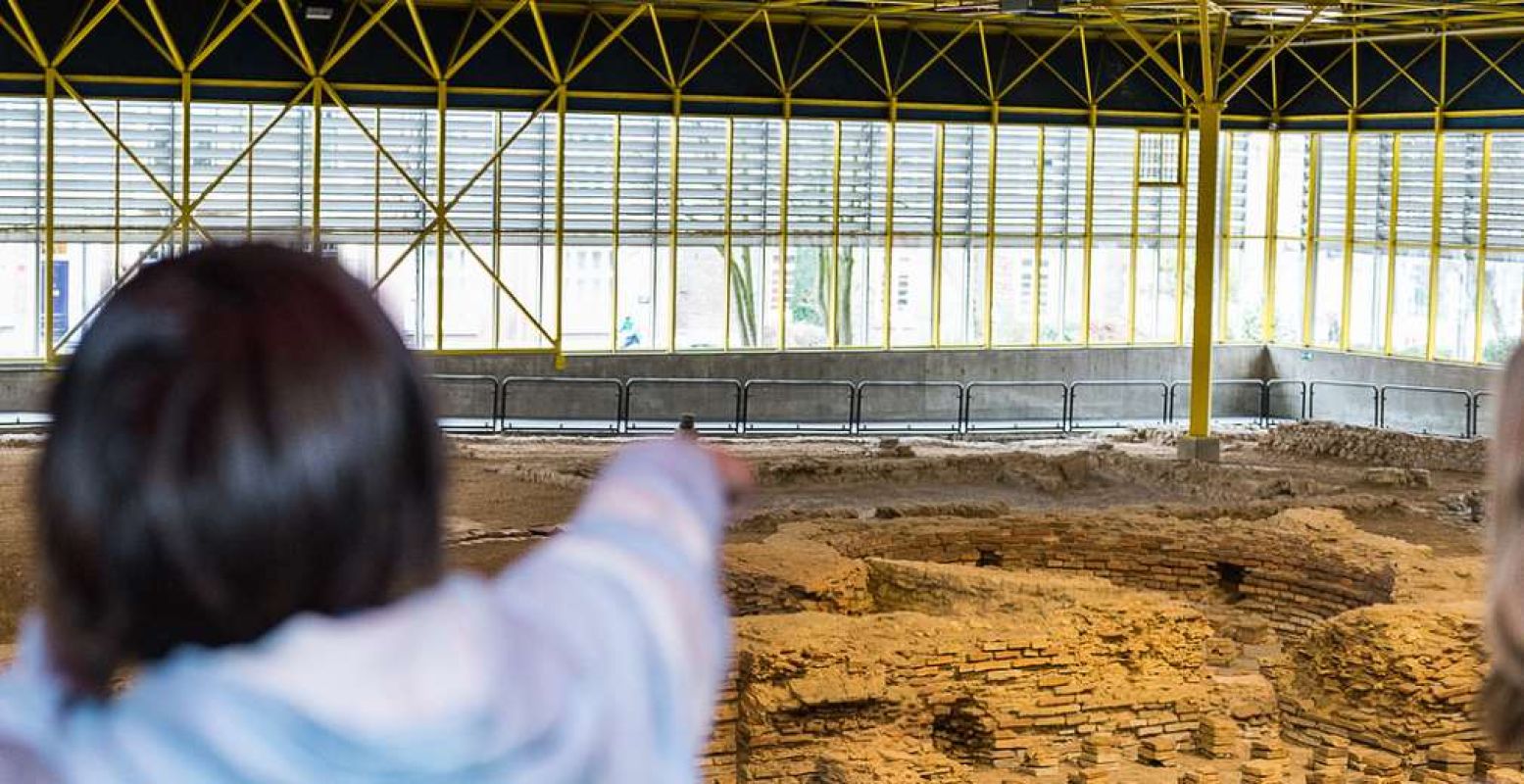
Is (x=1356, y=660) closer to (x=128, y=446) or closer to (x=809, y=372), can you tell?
(x=128, y=446)

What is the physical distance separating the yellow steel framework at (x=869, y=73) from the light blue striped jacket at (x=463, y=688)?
78.0ft

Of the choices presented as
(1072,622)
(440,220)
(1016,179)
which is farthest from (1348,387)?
(1072,622)

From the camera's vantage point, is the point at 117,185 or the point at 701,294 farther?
the point at 701,294

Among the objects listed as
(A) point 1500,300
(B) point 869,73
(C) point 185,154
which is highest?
(B) point 869,73

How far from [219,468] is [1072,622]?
1314 centimetres

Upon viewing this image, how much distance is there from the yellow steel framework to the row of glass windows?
128mm

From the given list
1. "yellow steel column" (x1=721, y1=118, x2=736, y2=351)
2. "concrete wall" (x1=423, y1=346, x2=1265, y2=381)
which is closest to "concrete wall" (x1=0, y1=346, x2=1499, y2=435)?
"concrete wall" (x1=423, y1=346, x2=1265, y2=381)

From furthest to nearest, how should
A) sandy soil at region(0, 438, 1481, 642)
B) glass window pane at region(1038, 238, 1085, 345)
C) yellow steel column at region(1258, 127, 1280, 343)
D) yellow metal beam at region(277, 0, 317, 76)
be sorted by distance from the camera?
yellow steel column at region(1258, 127, 1280, 343) → glass window pane at region(1038, 238, 1085, 345) → yellow metal beam at region(277, 0, 317, 76) → sandy soil at region(0, 438, 1481, 642)

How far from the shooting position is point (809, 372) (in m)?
32.8

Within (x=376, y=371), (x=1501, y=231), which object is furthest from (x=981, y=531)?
(x=376, y=371)

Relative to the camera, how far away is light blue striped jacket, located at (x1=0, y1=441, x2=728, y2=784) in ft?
5.27

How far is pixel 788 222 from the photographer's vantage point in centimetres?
3266

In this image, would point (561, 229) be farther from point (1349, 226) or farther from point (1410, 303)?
point (1410, 303)

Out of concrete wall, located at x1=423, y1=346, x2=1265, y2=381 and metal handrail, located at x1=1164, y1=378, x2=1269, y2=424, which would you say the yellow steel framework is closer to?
concrete wall, located at x1=423, y1=346, x2=1265, y2=381
